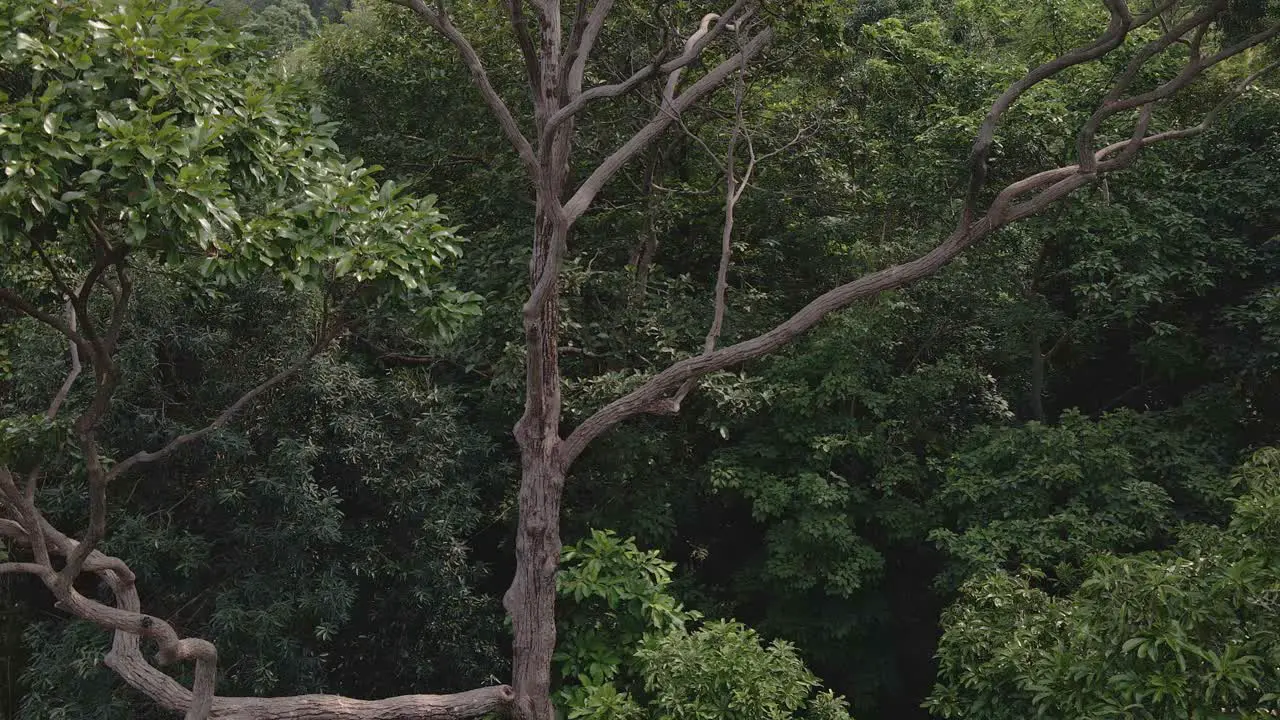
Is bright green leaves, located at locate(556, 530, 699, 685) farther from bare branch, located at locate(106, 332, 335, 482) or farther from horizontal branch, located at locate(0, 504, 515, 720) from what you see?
bare branch, located at locate(106, 332, 335, 482)

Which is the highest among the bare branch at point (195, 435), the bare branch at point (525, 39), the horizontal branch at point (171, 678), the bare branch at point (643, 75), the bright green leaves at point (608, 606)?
the bare branch at point (525, 39)

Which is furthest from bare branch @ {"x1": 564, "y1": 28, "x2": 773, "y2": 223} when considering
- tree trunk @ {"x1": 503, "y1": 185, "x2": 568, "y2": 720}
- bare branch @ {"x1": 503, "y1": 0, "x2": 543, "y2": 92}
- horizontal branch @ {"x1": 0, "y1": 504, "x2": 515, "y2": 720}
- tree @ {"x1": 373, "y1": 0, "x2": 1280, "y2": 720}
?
horizontal branch @ {"x1": 0, "y1": 504, "x2": 515, "y2": 720}

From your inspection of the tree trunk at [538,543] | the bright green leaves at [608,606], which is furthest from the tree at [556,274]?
the bright green leaves at [608,606]

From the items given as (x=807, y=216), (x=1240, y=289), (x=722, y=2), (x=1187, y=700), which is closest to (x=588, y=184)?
(x=722, y=2)

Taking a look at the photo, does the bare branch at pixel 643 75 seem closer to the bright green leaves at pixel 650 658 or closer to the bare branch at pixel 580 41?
the bare branch at pixel 580 41

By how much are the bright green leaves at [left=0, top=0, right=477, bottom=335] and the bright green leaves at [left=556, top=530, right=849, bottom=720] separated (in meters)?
2.88

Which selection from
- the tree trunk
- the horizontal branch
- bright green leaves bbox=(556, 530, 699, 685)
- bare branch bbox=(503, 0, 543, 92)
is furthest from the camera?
bright green leaves bbox=(556, 530, 699, 685)

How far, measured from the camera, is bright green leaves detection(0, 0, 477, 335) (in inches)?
134

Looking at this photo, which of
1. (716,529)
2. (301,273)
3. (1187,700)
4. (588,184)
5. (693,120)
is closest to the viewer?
(1187,700)

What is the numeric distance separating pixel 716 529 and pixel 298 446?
430 centimetres

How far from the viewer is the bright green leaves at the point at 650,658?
5.91 meters

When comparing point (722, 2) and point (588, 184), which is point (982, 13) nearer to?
point (722, 2)

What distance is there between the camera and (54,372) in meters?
6.85

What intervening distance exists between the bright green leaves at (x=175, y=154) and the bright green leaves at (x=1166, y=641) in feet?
10.8
